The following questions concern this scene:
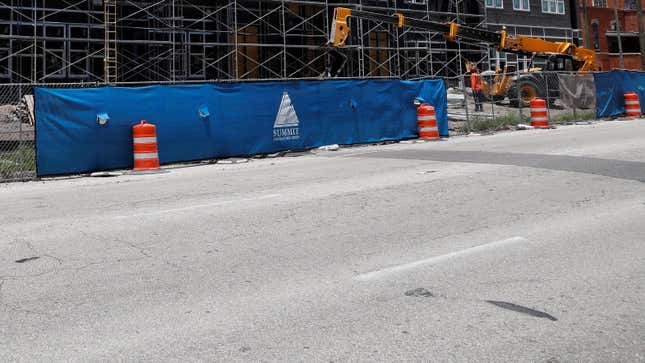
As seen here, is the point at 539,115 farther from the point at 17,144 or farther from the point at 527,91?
the point at 17,144

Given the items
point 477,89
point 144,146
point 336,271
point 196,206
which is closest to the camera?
point 336,271

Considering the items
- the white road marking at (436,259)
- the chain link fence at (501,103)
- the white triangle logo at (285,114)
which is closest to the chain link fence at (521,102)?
the chain link fence at (501,103)

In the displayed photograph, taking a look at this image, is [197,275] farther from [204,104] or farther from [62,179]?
[204,104]

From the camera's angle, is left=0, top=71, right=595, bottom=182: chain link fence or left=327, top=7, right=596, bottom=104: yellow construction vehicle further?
left=327, top=7, right=596, bottom=104: yellow construction vehicle

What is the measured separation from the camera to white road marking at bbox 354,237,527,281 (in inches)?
213

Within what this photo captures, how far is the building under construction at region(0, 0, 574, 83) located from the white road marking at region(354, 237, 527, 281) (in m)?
18.8

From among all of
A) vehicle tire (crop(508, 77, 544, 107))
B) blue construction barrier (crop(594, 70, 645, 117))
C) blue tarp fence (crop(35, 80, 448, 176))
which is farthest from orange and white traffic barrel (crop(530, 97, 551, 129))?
vehicle tire (crop(508, 77, 544, 107))

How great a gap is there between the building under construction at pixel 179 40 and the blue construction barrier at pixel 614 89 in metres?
8.85

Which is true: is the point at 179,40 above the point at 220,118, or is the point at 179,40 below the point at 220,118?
above

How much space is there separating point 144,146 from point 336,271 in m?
9.45

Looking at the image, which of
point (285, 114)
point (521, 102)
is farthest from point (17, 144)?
point (521, 102)

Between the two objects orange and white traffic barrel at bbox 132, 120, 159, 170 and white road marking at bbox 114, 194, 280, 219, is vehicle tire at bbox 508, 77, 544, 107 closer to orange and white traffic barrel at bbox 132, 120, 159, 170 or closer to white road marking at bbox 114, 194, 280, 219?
orange and white traffic barrel at bbox 132, 120, 159, 170

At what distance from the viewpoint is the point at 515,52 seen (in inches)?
1172

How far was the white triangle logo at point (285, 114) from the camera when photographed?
664 inches
